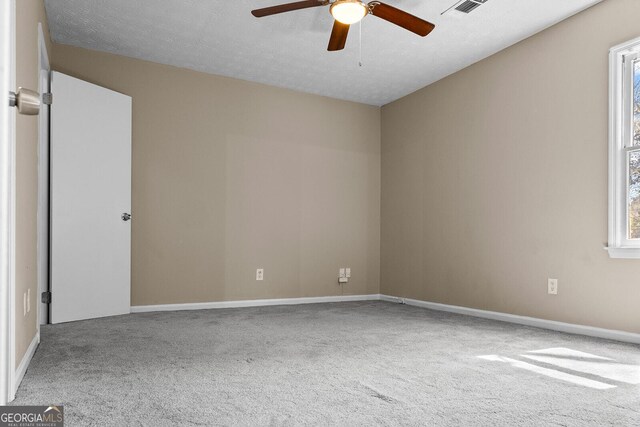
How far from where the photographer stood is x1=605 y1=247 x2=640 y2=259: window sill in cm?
311

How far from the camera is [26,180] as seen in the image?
250cm

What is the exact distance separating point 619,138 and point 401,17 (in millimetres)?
1731

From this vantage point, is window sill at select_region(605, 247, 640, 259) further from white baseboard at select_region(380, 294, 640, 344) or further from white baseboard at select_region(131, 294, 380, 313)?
white baseboard at select_region(131, 294, 380, 313)

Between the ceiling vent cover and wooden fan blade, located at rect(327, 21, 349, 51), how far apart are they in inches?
36.2

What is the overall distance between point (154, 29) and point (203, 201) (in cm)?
164

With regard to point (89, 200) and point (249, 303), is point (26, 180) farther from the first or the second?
point (249, 303)

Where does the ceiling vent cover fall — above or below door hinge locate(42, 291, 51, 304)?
above

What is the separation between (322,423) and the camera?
1.69 meters

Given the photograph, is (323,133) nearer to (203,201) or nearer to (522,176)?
(203,201)

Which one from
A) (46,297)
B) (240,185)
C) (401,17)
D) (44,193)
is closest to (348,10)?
(401,17)

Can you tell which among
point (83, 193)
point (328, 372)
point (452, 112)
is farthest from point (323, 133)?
point (328, 372)

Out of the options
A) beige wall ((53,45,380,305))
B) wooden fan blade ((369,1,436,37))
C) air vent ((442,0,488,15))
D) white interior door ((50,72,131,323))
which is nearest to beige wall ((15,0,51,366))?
white interior door ((50,72,131,323))

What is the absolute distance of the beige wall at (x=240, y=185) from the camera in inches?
177

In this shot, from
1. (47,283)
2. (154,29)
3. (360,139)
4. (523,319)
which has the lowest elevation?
(523,319)
